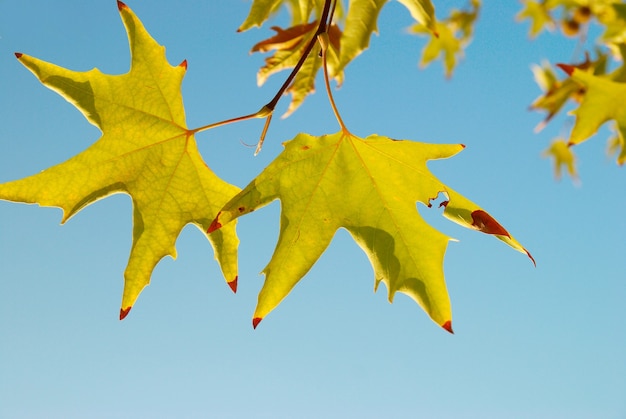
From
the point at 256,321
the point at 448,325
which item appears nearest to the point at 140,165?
the point at 256,321

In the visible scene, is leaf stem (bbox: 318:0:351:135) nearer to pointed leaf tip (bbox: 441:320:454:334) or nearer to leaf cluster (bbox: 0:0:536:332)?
leaf cluster (bbox: 0:0:536:332)

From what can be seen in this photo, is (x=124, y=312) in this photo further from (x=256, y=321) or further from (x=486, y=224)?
(x=486, y=224)

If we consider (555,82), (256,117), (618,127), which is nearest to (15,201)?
(256,117)

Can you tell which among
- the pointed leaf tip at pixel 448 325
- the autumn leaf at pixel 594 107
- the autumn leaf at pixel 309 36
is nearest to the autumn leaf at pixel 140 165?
the autumn leaf at pixel 309 36

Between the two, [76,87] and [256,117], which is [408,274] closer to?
[256,117]

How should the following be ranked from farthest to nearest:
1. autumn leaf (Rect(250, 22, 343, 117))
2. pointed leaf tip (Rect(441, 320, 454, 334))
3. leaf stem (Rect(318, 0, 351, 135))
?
autumn leaf (Rect(250, 22, 343, 117))
leaf stem (Rect(318, 0, 351, 135))
pointed leaf tip (Rect(441, 320, 454, 334))

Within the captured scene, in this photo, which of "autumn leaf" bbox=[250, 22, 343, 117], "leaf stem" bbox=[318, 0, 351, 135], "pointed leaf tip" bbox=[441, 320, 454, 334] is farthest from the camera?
"autumn leaf" bbox=[250, 22, 343, 117]

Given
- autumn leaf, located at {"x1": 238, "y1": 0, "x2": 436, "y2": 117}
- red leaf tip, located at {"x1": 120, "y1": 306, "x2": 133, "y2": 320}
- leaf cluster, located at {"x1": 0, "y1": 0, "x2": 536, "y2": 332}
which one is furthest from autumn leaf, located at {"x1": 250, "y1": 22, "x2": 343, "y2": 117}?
red leaf tip, located at {"x1": 120, "y1": 306, "x2": 133, "y2": 320}

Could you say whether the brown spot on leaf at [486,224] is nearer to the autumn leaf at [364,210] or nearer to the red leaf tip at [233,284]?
the autumn leaf at [364,210]
